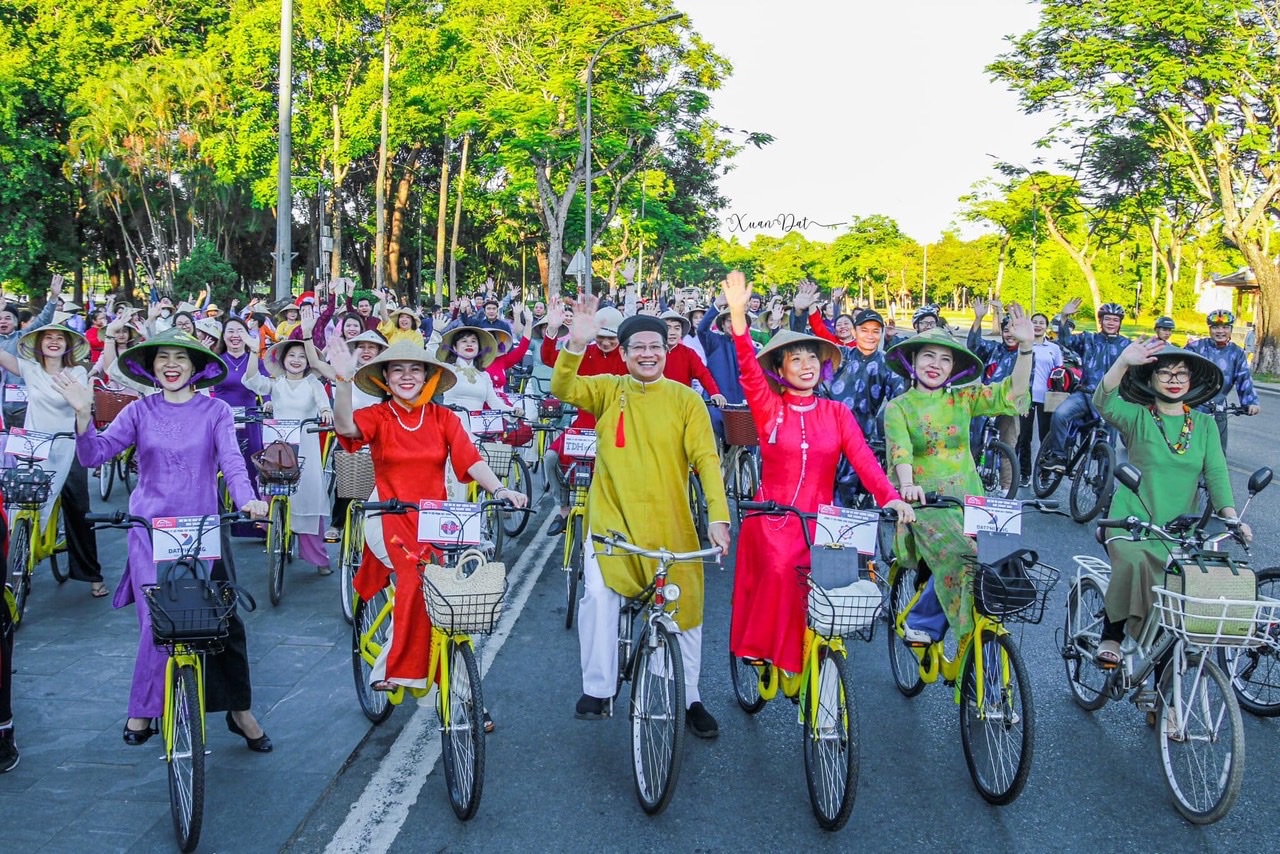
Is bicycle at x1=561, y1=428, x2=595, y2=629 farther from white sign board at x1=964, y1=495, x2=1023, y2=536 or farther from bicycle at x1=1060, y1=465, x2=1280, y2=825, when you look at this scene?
bicycle at x1=1060, y1=465, x2=1280, y2=825

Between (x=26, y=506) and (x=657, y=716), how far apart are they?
492cm

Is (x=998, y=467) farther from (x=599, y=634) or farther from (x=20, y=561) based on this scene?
(x=20, y=561)

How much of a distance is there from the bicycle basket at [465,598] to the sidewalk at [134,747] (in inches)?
39.2

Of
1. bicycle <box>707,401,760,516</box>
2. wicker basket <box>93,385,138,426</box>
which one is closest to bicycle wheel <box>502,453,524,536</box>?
bicycle <box>707,401,760,516</box>

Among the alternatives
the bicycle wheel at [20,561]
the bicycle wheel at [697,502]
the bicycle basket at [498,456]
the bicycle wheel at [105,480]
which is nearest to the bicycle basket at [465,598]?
the bicycle wheel at [20,561]

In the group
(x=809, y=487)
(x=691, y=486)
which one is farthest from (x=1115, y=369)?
(x=691, y=486)

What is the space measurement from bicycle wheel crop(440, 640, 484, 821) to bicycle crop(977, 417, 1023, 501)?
7.52 meters

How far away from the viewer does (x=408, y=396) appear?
5.19 m

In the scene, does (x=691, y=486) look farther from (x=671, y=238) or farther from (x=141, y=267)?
(x=141, y=267)

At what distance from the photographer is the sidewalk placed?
4.32 metres

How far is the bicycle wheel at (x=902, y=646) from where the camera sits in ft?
18.7

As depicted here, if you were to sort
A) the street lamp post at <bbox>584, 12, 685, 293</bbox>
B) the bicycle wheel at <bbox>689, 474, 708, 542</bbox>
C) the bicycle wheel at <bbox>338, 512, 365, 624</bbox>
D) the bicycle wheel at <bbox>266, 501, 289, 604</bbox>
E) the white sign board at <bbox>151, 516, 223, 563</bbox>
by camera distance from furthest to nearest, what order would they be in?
the street lamp post at <bbox>584, 12, 685, 293</bbox>
the bicycle wheel at <bbox>689, 474, 708, 542</bbox>
the bicycle wheel at <bbox>266, 501, 289, 604</bbox>
the bicycle wheel at <bbox>338, 512, 365, 624</bbox>
the white sign board at <bbox>151, 516, 223, 563</bbox>

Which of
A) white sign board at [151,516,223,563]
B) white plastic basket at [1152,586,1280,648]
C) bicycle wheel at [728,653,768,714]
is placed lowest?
bicycle wheel at [728,653,768,714]

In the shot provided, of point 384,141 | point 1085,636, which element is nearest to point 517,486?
point 1085,636
